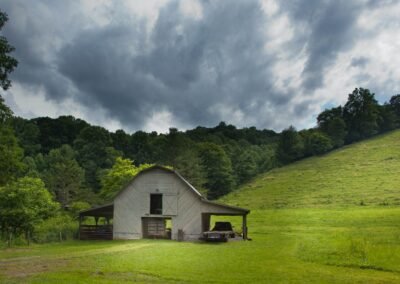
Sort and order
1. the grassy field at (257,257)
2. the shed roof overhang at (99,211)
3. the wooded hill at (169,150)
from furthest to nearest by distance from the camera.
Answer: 1. the wooded hill at (169,150)
2. the shed roof overhang at (99,211)
3. the grassy field at (257,257)

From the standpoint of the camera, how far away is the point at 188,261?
66.0 feet

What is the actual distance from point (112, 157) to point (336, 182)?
1840 inches

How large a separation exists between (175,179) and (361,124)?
91.0 m

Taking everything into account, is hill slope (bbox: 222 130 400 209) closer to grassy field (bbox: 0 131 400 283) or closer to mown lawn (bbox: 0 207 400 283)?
grassy field (bbox: 0 131 400 283)

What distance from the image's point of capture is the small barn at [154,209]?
36.2 m

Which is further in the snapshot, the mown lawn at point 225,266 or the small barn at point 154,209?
the small barn at point 154,209

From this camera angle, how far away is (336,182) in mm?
73250

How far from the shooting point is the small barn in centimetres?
3616

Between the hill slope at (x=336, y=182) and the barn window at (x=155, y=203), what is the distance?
1132 inches

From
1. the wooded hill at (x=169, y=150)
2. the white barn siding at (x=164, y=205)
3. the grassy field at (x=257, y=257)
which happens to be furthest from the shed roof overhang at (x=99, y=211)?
the wooded hill at (x=169, y=150)

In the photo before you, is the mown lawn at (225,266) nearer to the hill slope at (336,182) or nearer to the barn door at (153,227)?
the barn door at (153,227)

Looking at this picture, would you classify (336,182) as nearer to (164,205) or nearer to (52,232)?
(164,205)

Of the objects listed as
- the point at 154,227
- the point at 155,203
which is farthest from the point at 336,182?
the point at 154,227

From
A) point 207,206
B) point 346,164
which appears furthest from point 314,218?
point 346,164
